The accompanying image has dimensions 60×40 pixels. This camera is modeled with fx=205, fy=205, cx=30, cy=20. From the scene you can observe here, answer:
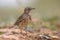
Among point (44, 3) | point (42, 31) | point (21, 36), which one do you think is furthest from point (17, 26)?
point (44, 3)

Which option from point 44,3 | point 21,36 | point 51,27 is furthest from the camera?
point 44,3

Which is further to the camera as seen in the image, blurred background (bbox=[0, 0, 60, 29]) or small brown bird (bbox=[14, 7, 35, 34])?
blurred background (bbox=[0, 0, 60, 29])

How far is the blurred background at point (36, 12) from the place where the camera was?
1.64 m

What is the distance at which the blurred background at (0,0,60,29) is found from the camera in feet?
5.37

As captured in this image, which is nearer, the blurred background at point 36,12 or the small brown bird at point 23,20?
the small brown bird at point 23,20

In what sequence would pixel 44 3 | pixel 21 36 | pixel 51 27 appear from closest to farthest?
1. pixel 21 36
2. pixel 51 27
3. pixel 44 3

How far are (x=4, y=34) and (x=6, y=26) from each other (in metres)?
0.10

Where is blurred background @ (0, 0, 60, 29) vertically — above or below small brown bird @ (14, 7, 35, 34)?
above

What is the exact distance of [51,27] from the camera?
5.33 ft

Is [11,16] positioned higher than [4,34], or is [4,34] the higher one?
[11,16]

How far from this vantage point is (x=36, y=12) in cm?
168

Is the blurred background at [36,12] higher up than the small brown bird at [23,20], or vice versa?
the blurred background at [36,12]

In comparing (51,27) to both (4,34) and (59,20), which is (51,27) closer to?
(59,20)

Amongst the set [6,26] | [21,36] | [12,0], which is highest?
[12,0]
